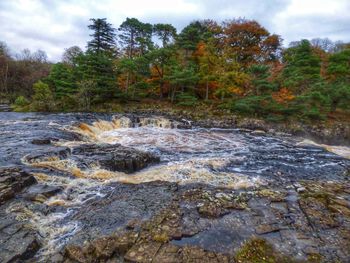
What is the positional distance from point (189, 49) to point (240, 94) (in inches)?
307

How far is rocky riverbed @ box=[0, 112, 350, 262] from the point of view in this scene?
399cm

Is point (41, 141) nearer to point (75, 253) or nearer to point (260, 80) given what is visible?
point (75, 253)

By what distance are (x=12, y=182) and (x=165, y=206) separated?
3.84 meters

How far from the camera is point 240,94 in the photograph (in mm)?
23312

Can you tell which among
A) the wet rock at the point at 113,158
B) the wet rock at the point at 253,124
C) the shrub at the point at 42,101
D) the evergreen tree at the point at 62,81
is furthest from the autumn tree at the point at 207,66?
the wet rock at the point at 113,158

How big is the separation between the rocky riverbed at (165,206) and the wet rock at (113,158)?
0.12ft

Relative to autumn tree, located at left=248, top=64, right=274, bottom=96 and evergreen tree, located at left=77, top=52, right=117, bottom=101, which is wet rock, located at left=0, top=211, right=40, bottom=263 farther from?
evergreen tree, located at left=77, top=52, right=117, bottom=101

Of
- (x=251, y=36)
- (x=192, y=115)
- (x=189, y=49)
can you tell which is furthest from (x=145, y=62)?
(x=251, y=36)

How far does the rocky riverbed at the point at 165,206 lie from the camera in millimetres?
3988

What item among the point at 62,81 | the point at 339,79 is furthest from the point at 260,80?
the point at 62,81

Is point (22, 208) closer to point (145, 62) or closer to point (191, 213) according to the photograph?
point (191, 213)

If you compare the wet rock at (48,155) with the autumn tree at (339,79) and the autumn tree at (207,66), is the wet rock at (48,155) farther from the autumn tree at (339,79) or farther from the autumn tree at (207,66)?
the autumn tree at (339,79)

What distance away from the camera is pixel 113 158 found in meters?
8.28

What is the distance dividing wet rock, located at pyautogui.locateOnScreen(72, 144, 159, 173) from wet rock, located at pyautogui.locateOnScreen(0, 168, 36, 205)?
6.17ft
